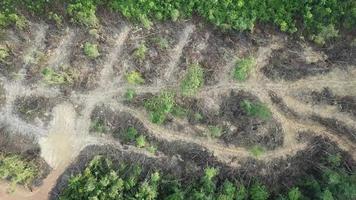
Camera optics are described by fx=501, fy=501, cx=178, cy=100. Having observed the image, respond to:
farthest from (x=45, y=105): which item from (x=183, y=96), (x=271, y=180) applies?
(x=271, y=180)

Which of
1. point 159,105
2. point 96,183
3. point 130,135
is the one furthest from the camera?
point 159,105

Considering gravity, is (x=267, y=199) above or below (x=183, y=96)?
below

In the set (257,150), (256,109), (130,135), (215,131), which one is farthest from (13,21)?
(257,150)

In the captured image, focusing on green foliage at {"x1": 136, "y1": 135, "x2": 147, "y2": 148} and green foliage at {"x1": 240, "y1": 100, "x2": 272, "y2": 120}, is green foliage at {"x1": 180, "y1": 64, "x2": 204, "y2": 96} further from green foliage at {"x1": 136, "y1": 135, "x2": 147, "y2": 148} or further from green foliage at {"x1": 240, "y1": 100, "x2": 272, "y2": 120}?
green foliage at {"x1": 136, "y1": 135, "x2": 147, "y2": 148}

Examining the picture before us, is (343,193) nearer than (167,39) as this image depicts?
Yes

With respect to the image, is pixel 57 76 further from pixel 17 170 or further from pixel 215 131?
pixel 215 131

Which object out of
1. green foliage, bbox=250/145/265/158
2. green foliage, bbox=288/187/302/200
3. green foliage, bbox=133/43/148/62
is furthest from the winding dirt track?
green foliage, bbox=288/187/302/200

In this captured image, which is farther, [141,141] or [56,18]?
[56,18]

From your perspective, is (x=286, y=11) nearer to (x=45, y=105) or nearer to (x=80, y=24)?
(x=80, y=24)
